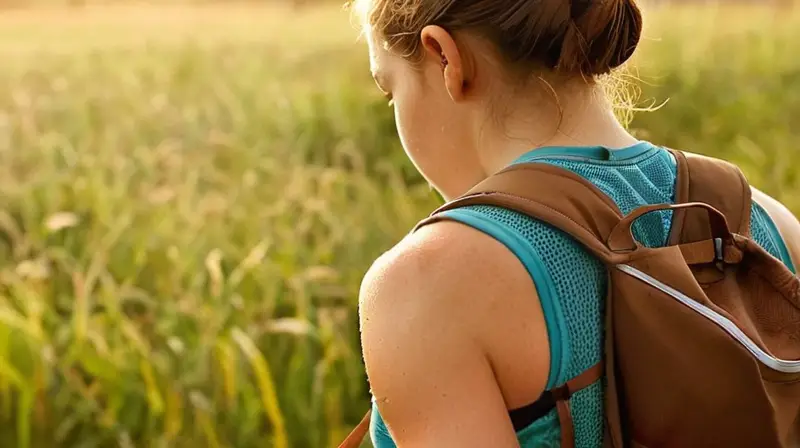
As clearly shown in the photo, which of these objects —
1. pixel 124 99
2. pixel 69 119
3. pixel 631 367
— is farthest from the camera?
pixel 124 99

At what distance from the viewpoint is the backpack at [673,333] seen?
0.94 meters

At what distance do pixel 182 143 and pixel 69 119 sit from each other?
24.3 inches

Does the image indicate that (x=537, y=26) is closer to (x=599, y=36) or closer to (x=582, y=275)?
(x=599, y=36)

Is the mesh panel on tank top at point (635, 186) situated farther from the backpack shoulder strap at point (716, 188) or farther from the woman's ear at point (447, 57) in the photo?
the woman's ear at point (447, 57)

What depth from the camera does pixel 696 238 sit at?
1049 millimetres

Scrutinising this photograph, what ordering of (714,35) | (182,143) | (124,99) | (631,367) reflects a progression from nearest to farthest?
(631,367), (182,143), (124,99), (714,35)

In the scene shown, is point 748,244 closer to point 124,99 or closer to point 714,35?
point 124,99

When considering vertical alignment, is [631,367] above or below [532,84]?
below

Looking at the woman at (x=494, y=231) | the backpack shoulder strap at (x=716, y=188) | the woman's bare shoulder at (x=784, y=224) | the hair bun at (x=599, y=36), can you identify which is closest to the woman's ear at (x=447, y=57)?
the woman at (x=494, y=231)

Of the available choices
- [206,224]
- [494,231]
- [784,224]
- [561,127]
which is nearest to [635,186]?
[561,127]


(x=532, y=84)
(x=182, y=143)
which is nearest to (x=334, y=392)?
(x=532, y=84)

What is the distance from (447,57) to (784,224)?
1.68 ft

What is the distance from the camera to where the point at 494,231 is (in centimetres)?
94

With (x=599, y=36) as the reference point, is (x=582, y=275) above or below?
below
